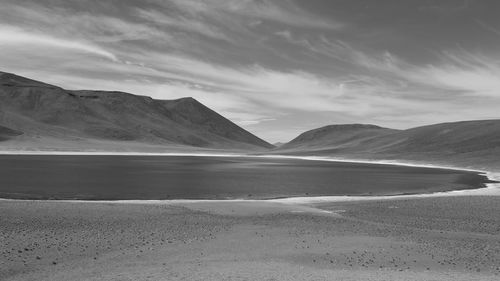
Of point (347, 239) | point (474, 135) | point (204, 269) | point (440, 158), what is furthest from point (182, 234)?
point (474, 135)

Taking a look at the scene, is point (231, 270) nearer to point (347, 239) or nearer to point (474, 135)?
point (347, 239)

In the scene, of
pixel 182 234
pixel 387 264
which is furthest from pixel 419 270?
pixel 182 234

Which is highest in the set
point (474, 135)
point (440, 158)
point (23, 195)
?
point (474, 135)

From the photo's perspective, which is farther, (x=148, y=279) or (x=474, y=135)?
(x=474, y=135)

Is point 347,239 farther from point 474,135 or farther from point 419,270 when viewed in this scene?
point 474,135

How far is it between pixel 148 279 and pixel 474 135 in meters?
198

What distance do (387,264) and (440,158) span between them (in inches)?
5760

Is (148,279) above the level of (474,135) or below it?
below

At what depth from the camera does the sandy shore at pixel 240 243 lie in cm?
1644

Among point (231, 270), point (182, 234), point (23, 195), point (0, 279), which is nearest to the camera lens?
point (0, 279)

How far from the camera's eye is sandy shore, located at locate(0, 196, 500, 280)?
53.9 feet

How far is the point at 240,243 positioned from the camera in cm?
2162

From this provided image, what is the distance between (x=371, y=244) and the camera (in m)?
21.5

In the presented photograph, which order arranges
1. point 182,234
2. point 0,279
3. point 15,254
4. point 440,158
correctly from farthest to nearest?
point 440,158, point 182,234, point 15,254, point 0,279
